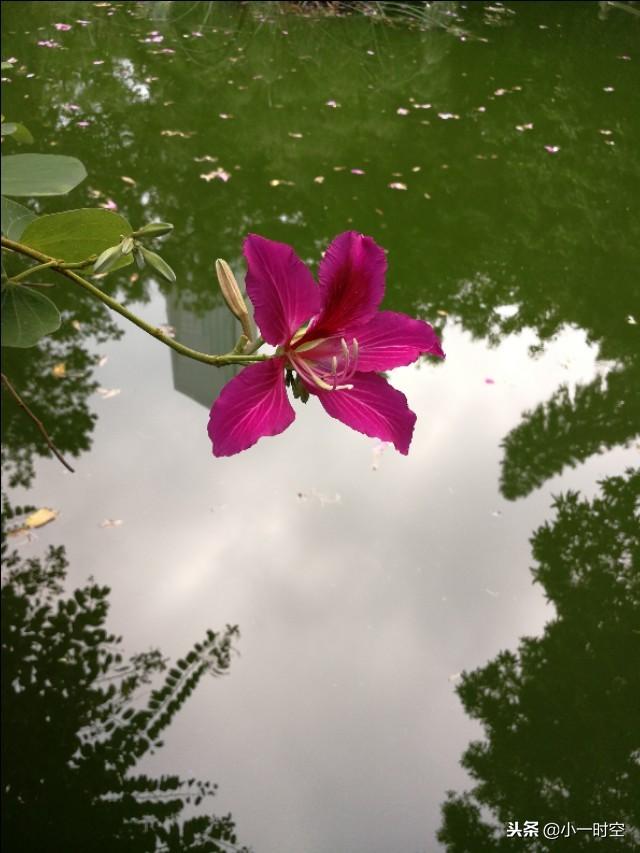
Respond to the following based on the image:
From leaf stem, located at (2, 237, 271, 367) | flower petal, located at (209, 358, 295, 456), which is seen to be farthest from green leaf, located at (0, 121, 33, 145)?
flower petal, located at (209, 358, 295, 456)

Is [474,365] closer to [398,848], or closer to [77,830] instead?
[398,848]

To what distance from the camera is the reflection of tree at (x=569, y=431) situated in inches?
56.3

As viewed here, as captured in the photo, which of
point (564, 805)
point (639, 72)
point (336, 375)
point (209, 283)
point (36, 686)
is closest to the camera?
point (336, 375)

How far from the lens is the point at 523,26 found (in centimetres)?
358

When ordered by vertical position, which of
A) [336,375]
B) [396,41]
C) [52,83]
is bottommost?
[336,375]

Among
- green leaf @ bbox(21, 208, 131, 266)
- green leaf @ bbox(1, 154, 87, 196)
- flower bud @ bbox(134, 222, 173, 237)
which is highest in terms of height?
green leaf @ bbox(1, 154, 87, 196)

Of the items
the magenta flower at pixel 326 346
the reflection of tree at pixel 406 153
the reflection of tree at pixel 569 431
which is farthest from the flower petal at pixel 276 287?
the reflection of tree at pixel 569 431

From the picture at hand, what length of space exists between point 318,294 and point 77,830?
38.7 inches

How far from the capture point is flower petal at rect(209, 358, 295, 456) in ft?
0.88

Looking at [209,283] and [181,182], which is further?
[181,182]

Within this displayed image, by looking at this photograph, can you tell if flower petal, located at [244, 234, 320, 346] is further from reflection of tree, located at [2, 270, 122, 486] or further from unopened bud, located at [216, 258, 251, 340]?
reflection of tree, located at [2, 270, 122, 486]

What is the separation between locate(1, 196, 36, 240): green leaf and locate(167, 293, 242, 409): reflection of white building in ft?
3.62

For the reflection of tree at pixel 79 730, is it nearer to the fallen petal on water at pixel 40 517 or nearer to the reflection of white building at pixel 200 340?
the fallen petal on water at pixel 40 517

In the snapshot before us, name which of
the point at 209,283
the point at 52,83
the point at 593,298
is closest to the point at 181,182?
the point at 209,283
